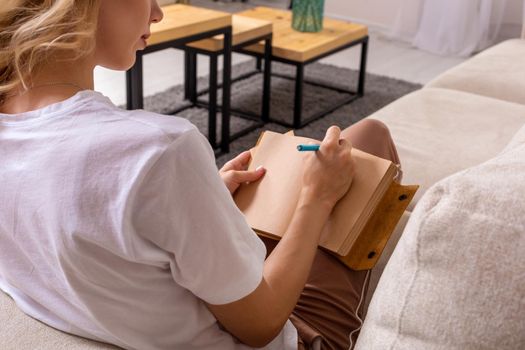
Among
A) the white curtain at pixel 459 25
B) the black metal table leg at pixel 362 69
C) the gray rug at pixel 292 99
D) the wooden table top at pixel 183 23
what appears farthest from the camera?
the white curtain at pixel 459 25

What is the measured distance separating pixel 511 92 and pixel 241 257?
182 cm

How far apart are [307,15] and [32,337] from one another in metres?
2.61

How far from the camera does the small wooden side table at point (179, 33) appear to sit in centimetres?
230

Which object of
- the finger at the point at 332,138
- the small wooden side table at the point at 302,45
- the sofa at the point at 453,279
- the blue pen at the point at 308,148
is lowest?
the small wooden side table at the point at 302,45

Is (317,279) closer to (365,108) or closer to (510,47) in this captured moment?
(510,47)

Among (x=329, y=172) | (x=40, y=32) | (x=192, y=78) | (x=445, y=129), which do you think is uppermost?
(x=40, y=32)

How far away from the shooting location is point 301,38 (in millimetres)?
3152

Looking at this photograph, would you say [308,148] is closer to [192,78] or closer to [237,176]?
[237,176]

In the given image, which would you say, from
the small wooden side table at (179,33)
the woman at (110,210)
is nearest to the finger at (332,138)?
the woman at (110,210)

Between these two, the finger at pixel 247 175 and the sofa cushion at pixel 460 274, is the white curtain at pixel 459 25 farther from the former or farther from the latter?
the sofa cushion at pixel 460 274

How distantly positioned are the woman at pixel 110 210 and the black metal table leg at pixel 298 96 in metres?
2.10

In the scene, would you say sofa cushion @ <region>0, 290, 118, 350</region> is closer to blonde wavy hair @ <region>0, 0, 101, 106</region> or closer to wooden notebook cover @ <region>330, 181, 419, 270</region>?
blonde wavy hair @ <region>0, 0, 101, 106</region>

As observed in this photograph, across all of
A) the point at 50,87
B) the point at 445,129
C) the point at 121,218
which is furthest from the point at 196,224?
the point at 445,129

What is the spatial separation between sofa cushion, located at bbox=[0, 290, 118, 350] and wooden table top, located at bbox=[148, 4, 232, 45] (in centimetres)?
145
